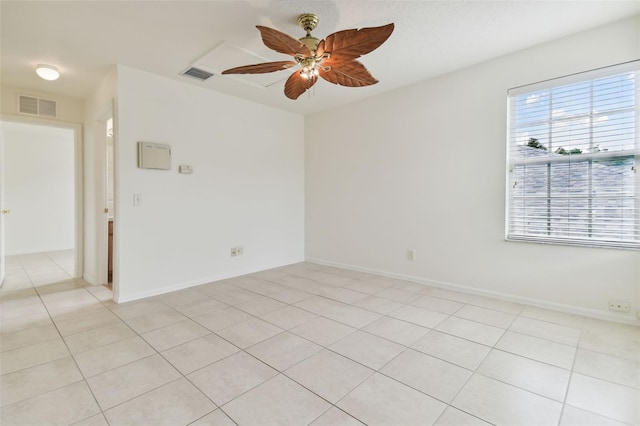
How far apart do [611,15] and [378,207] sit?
2.86 meters

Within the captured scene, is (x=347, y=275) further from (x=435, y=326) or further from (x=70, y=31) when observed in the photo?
(x=70, y=31)

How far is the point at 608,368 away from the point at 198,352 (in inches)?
108

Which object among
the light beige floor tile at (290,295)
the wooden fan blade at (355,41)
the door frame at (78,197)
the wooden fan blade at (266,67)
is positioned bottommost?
the light beige floor tile at (290,295)

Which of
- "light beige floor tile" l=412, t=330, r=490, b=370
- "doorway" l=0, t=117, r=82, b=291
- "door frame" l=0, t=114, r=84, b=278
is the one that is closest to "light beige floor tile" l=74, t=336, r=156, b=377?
"light beige floor tile" l=412, t=330, r=490, b=370

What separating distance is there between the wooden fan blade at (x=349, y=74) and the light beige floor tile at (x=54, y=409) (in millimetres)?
2618

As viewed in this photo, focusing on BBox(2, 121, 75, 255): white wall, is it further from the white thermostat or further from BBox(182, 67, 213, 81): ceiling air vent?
BBox(182, 67, 213, 81): ceiling air vent

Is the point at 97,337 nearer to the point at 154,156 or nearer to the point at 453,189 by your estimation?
the point at 154,156

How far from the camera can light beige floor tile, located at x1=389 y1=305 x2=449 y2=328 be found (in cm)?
265

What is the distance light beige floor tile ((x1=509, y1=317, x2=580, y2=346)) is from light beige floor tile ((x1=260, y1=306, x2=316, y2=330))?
5.88 feet

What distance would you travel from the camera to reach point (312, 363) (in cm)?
200

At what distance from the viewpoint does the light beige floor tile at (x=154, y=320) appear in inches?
101

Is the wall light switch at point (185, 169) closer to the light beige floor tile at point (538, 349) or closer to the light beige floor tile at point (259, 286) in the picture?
the light beige floor tile at point (259, 286)

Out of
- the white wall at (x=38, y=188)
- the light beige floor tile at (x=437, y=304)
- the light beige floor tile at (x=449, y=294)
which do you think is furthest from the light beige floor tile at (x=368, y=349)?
the white wall at (x=38, y=188)

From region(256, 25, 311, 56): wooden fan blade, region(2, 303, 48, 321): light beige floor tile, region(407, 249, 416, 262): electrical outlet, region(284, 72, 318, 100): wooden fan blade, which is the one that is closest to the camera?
region(256, 25, 311, 56): wooden fan blade
